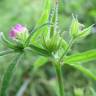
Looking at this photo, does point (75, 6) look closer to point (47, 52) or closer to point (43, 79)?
point (43, 79)

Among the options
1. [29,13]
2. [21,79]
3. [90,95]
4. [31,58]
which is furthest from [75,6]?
[90,95]

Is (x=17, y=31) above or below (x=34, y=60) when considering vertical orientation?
above

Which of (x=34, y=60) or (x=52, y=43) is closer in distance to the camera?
(x=52, y=43)

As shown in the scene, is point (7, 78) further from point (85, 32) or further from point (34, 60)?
point (34, 60)

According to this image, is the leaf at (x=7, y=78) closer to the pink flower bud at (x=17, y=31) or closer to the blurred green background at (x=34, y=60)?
the pink flower bud at (x=17, y=31)

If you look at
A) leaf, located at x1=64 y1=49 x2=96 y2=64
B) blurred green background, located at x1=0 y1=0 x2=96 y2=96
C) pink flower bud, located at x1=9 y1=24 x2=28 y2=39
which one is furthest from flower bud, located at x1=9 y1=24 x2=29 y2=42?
blurred green background, located at x1=0 y1=0 x2=96 y2=96

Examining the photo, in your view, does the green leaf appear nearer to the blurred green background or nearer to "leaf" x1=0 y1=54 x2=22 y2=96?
"leaf" x1=0 y1=54 x2=22 y2=96

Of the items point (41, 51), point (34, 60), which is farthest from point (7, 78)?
point (34, 60)

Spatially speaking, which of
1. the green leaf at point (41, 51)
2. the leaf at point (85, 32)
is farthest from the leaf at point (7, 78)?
the leaf at point (85, 32)
